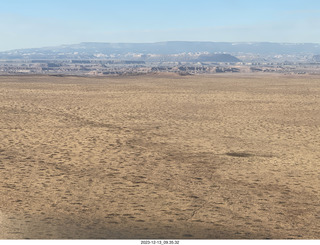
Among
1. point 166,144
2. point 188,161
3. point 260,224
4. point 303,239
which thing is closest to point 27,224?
point 260,224

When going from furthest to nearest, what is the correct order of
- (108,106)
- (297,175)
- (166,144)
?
1. (108,106)
2. (166,144)
3. (297,175)

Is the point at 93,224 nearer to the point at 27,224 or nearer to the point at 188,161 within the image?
the point at 27,224

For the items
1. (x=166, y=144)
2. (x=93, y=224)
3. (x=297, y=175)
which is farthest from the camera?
(x=166, y=144)

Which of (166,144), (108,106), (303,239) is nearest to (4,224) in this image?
(303,239)

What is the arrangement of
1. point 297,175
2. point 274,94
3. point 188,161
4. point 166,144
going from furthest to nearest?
point 274,94, point 166,144, point 188,161, point 297,175

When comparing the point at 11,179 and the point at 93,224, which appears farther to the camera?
the point at 11,179

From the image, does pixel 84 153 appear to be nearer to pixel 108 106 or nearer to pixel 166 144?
pixel 166 144
